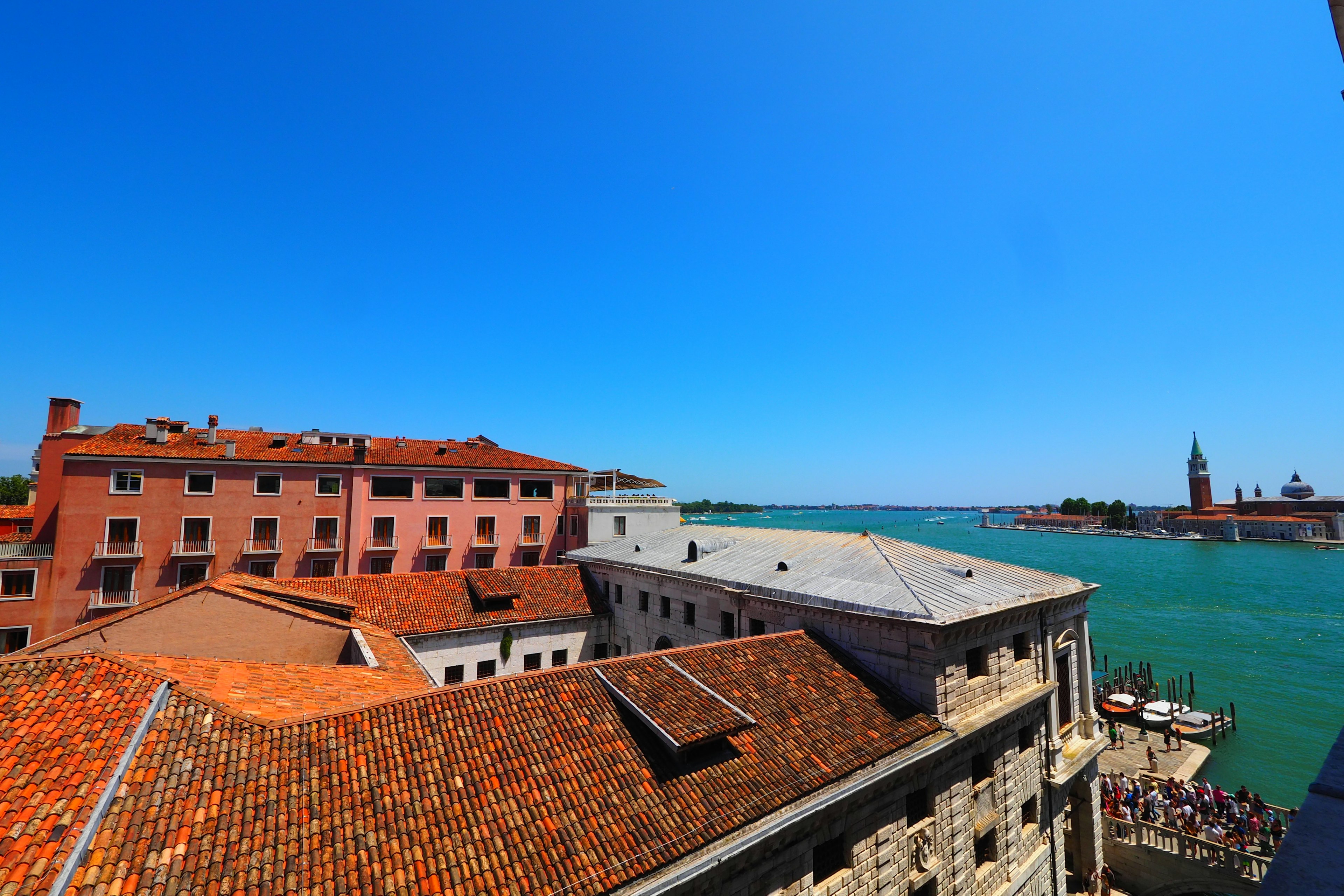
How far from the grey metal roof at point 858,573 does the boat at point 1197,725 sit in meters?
21.1

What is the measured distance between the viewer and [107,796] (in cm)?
715

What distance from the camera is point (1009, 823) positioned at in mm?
16172

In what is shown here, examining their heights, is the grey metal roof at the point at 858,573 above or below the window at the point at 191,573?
above

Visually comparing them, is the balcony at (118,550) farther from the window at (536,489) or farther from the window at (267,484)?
the window at (536,489)

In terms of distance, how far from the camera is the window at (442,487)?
36.3 metres

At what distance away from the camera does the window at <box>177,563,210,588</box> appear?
29953mm

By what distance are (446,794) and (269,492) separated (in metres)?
30.5

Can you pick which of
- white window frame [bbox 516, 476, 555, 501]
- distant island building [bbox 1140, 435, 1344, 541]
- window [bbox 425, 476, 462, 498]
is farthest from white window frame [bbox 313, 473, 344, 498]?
distant island building [bbox 1140, 435, 1344, 541]

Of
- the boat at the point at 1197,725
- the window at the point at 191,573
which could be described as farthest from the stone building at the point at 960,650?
the window at the point at 191,573

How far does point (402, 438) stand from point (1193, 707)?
5381 cm

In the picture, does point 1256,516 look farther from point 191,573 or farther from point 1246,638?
point 191,573

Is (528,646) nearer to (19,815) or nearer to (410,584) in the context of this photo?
(410,584)

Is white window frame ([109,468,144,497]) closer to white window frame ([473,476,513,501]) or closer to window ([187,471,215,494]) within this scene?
window ([187,471,215,494])

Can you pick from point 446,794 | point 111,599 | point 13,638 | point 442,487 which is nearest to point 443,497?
point 442,487
